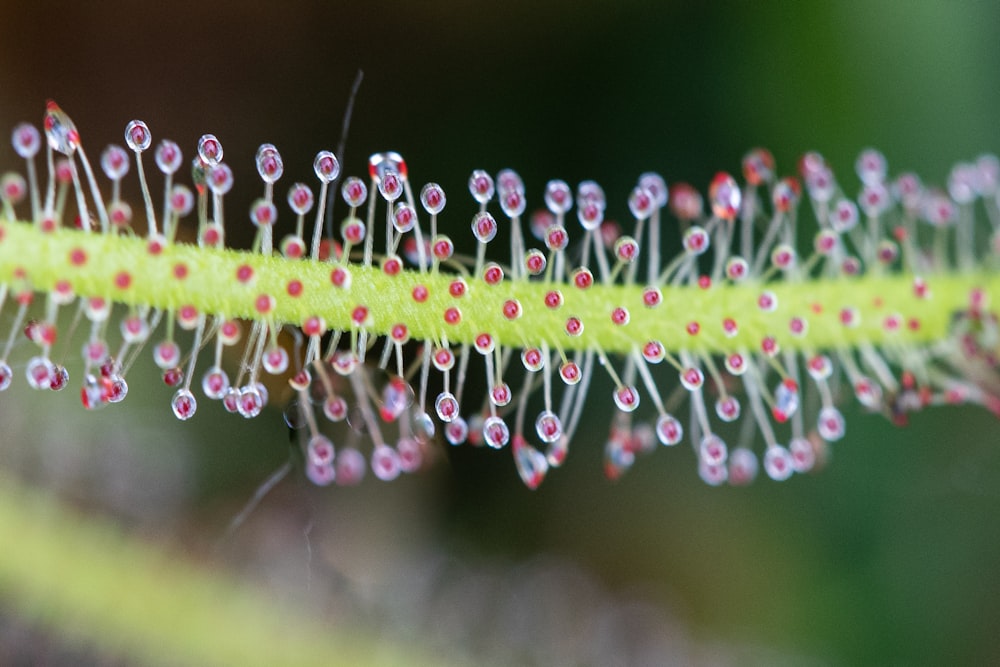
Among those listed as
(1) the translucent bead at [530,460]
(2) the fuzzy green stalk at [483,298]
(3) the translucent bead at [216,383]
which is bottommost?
(1) the translucent bead at [530,460]

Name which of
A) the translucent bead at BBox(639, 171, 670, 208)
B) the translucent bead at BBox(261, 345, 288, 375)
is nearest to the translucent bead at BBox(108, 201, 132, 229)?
the translucent bead at BBox(261, 345, 288, 375)

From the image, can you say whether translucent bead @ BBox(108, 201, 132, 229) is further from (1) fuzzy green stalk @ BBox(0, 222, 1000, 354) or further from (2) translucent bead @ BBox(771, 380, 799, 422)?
(2) translucent bead @ BBox(771, 380, 799, 422)

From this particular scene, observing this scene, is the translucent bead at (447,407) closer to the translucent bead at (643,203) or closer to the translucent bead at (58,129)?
the translucent bead at (643,203)

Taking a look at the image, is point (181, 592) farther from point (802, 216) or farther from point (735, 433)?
point (802, 216)

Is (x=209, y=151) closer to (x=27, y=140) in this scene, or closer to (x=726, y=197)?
(x=27, y=140)

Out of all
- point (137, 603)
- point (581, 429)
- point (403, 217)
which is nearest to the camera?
point (403, 217)

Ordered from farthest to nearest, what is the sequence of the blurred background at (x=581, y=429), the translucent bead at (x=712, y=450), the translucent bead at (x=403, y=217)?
the blurred background at (x=581, y=429)
the translucent bead at (x=712, y=450)
the translucent bead at (x=403, y=217)

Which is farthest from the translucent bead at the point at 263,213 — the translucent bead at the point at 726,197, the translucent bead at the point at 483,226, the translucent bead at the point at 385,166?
the translucent bead at the point at 726,197

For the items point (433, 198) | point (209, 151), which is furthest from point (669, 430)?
point (209, 151)

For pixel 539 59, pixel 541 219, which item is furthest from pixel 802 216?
pixel 541 219
